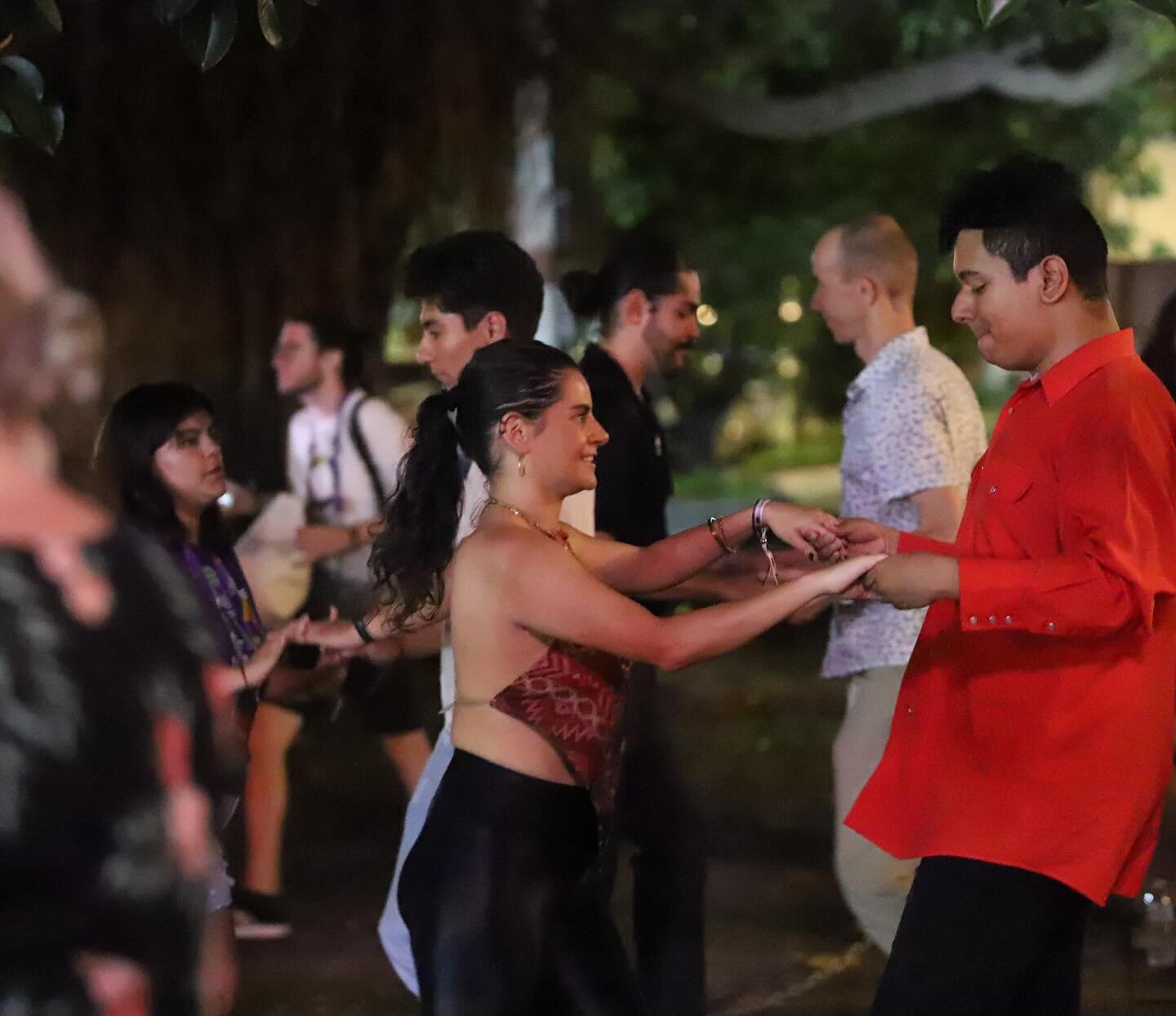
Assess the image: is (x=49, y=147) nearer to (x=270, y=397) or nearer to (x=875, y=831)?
(x=875, y=831)

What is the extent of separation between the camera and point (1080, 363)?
339cm

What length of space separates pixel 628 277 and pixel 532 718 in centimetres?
218

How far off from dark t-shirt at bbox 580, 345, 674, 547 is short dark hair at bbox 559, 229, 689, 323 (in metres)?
0.27

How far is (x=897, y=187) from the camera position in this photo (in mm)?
20141

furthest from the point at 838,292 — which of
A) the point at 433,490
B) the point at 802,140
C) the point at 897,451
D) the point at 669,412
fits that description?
the point at 669,412

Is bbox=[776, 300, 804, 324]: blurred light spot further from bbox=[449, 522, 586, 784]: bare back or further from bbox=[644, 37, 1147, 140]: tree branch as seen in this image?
bbox=[449, 522, 586, 784]: bare back

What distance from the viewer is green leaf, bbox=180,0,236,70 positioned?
149 inches

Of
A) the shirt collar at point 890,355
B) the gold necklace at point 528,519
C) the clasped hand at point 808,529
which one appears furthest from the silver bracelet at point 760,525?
the shirt collar at point 890,355

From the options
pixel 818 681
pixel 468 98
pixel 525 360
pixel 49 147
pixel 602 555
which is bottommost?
pixel 818 681

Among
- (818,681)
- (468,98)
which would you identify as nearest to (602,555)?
(468,98)

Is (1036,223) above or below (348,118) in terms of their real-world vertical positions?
below

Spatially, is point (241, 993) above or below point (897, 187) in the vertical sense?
below

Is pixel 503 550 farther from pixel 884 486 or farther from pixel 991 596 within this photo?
pixel 884 486

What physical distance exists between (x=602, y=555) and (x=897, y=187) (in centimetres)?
1671
